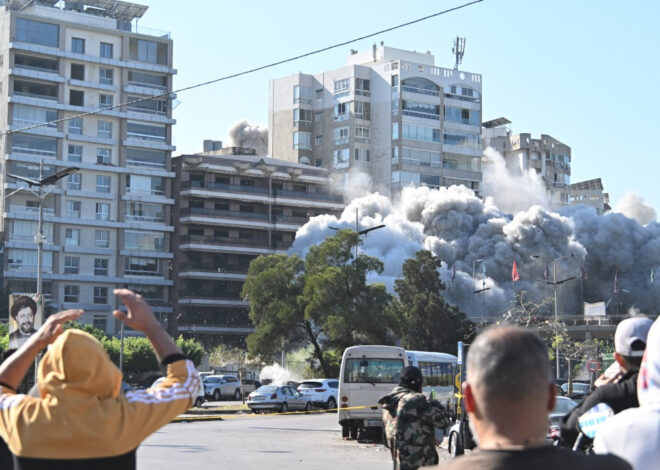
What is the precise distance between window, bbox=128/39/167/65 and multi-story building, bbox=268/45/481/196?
23887 millimetres

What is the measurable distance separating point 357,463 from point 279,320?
39.3 meters

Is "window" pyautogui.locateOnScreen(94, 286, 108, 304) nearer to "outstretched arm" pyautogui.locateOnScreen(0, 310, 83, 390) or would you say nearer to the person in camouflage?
the person in camouflage

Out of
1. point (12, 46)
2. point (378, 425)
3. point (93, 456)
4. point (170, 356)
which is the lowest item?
point (378, 425)

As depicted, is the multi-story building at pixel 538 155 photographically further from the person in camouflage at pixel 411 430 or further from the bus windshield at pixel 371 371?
the person in camouflage at pixel 411 430

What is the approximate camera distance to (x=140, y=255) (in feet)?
284

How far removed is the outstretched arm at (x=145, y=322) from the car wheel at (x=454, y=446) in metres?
17.7

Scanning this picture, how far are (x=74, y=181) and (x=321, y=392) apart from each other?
40.6 m

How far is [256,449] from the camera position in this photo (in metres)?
23.2

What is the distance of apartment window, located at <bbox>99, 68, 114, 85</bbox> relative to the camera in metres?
84.6

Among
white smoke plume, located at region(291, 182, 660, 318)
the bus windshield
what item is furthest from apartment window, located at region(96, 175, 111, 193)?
the bus windshield

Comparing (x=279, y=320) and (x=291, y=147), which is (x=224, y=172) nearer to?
(x=291, y=147)

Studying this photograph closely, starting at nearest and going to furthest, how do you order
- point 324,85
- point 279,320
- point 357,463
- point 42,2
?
point 357,463
point 279,320
point 42,2
point 324,85

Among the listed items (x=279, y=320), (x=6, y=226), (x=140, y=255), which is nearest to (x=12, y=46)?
(x=6, y=226)

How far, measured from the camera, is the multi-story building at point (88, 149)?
3152 inches
